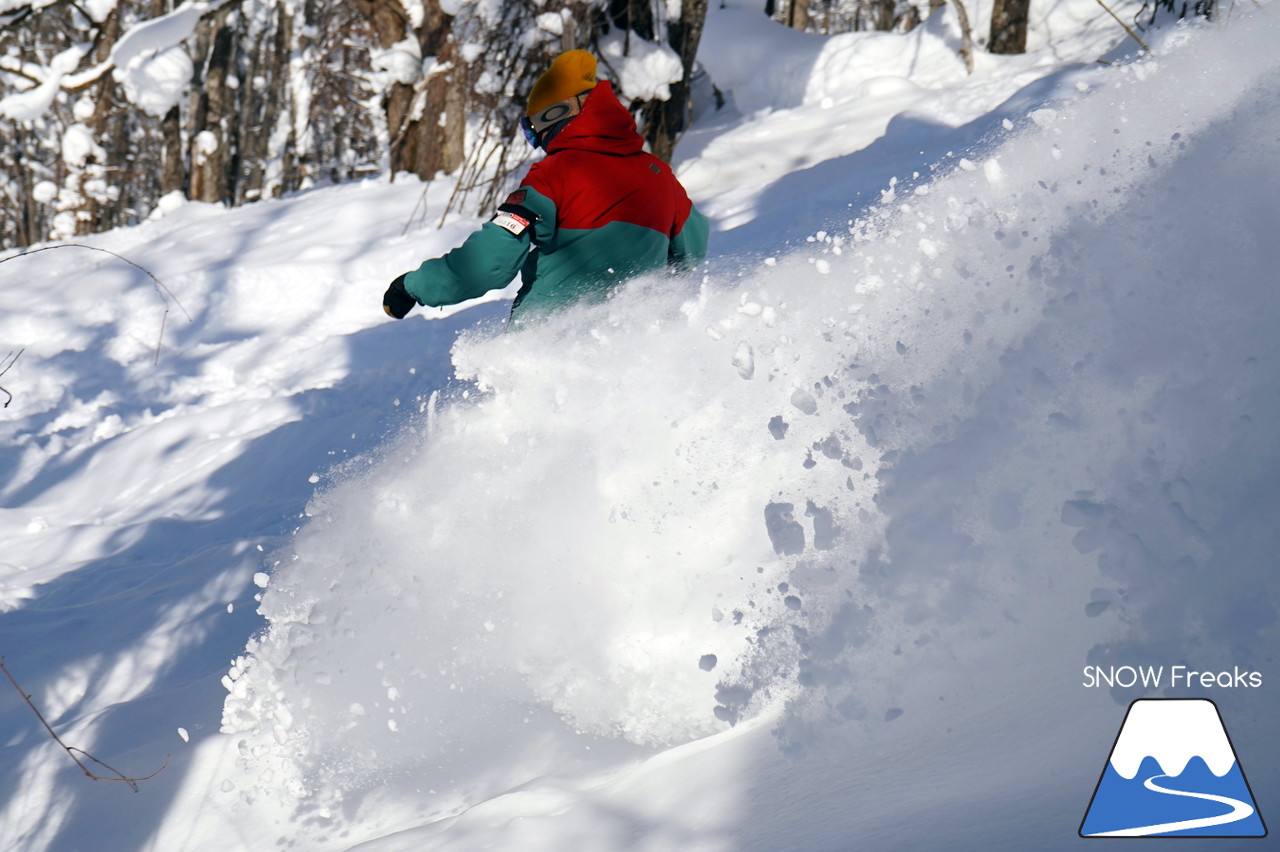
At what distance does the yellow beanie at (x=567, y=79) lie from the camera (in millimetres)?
2939

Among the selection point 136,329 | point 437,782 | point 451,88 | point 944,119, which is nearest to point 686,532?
point 437,782

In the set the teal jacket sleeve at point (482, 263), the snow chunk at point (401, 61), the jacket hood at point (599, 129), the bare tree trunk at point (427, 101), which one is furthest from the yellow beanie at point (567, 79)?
the snow chunk at point (401, 61)

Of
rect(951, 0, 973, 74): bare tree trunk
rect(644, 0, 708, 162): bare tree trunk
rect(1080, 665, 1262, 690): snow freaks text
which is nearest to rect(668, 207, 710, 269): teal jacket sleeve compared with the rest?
rect(1080, 665, 1262, 690): snow freaks text

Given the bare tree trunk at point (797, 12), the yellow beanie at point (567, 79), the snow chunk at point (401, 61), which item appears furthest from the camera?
the bare tree trunk at point (797, 12)

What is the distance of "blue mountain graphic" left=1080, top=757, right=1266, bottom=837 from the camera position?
1.28m

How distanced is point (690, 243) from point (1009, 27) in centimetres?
637

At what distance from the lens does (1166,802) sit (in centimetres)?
140

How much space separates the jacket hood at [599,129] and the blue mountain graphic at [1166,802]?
2066mm

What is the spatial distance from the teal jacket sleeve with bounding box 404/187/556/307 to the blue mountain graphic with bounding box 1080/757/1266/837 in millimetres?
1943

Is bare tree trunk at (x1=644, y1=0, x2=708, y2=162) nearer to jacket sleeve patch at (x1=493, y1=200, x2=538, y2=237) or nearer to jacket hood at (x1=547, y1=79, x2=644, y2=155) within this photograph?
jacket hood at (x1=547, y1=79, x2=644, y2=155)

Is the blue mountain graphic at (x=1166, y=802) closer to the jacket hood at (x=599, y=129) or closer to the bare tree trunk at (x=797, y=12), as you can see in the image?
the jacket hood at (x=599, y=129)

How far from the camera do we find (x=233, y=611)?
3283 millimetres

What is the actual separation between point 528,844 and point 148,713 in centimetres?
157

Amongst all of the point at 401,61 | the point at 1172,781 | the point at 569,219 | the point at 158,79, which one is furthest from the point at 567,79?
the point at 158,79
